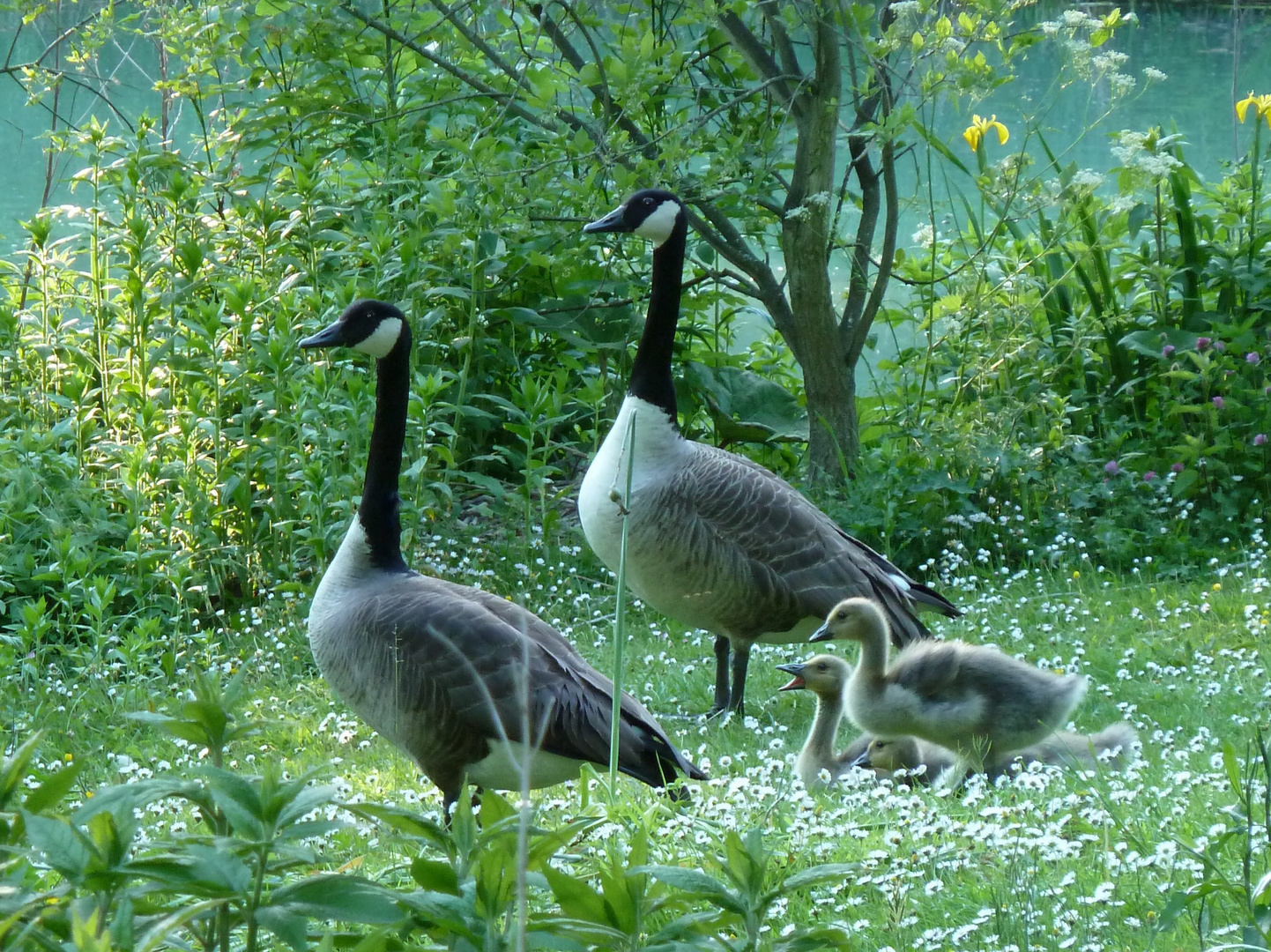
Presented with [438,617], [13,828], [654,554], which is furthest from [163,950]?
[654,554]

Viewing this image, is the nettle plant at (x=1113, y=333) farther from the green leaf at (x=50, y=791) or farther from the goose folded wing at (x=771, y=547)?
the green leaf at (x=50, y=791)

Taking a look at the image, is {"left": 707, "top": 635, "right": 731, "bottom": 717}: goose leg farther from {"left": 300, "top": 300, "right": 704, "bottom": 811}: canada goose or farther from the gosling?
{"left": 300, "top": 300, "right": 704, "bottom": 811}: canada goose

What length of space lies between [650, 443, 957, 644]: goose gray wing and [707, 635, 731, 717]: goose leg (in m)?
0.10

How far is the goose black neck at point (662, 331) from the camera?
5.93 m

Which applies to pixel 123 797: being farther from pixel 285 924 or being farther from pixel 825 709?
pixel 825 709

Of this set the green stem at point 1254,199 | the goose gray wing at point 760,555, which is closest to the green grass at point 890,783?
the goose gray wing at point 760,555

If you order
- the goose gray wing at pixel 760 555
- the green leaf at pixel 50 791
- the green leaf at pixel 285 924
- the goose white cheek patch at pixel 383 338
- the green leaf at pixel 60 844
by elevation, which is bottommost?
the green leaf at pixel 285 924

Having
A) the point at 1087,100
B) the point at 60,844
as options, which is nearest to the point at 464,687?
the point at 60,844

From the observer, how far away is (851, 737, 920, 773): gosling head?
4.84 metres

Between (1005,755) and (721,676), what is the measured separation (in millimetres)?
1353

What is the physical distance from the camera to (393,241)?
25.2 ft

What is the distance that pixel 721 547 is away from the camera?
559 centimetres

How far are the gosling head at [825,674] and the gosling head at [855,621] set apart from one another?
0.12 meters

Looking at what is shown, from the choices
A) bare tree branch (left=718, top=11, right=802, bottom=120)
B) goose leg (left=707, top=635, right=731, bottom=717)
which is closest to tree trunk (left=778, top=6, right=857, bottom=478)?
bare tree branch (left=718, top=11, right=802, bottom=120)
